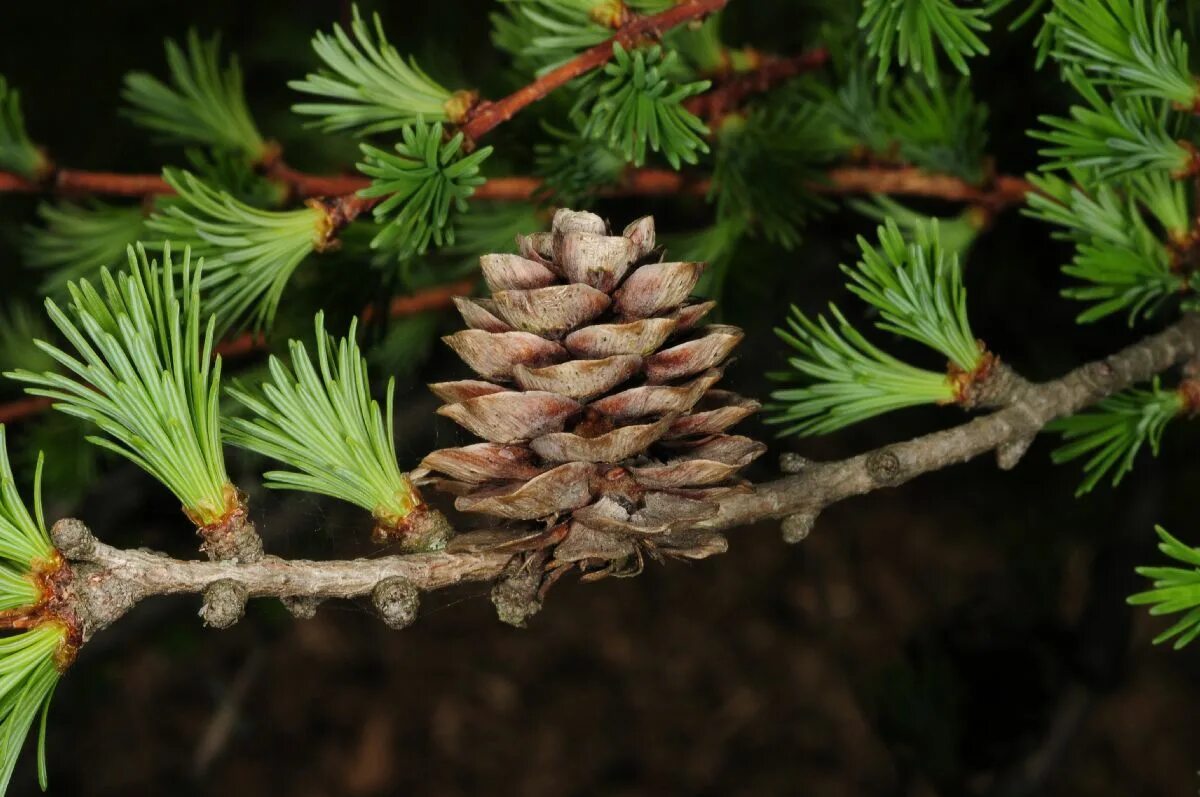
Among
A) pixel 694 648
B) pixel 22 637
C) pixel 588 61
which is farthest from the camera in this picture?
pixel 694 648

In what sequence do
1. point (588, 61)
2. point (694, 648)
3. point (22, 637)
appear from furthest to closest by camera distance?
1. point (694, 648)
2. point (588, 61)
3. point (22, 637)

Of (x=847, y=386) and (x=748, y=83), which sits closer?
(x=847, y=386)

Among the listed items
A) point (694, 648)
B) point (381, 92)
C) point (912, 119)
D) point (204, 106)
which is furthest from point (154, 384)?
point (694, 648)

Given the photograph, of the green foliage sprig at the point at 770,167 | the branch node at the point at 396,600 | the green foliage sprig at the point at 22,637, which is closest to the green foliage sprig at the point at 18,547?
the green foliage sprig at the point at 22,637

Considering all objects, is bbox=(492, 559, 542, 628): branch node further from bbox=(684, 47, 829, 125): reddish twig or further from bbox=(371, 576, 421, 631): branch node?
bbox=(684, 47, 829, 125): reddish twig

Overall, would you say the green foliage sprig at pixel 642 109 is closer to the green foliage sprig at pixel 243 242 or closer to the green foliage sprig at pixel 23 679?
the green foliage sprig at pixel 243 242

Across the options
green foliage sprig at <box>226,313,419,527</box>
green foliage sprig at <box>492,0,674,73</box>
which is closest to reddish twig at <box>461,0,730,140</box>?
green foliage sprig at <box>492,0,674,73</box>

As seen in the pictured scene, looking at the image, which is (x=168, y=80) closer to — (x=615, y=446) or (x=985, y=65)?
(x=985, y=65)

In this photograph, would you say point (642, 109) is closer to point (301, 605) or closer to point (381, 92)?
point (381, 92)
